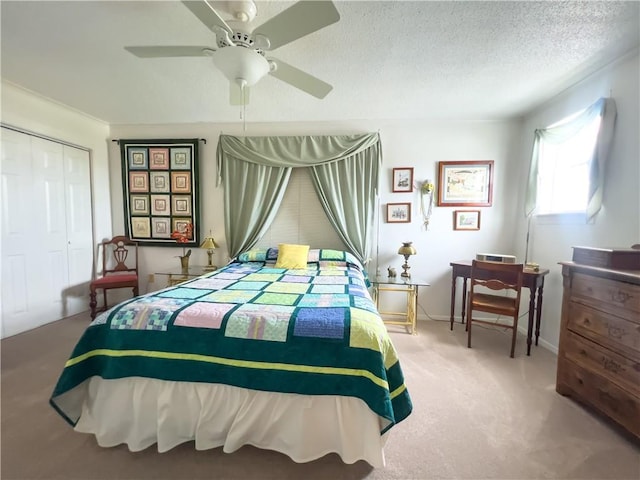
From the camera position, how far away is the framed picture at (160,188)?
3514 millimetres

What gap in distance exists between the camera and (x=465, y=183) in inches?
127

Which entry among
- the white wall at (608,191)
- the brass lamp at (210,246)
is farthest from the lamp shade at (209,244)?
the white wall at (608,191)

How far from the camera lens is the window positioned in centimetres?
233

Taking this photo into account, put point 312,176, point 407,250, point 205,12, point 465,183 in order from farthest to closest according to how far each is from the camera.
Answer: point 312,176 → point 465,183 → point 407,250 → point 205,12

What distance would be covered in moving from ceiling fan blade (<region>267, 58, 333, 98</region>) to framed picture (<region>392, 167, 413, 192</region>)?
1.79m

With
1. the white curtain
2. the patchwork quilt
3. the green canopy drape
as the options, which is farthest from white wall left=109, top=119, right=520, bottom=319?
the patchwork quilt

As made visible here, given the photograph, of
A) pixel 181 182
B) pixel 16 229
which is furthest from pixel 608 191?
pixel 16 229

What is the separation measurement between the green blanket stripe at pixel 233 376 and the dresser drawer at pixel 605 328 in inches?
51.1

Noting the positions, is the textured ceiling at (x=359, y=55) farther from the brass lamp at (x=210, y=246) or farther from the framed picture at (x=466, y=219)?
the brass lamp at (x=210, y=246)

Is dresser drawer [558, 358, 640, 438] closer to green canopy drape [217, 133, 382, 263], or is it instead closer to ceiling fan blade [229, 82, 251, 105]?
green canopy drape [217, 133, 382, 263]

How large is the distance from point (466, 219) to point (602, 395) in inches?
80.8

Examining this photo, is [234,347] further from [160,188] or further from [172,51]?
[160,188]

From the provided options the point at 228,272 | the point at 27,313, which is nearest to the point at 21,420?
the point at 228,272

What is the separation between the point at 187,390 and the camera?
4.43 feet
